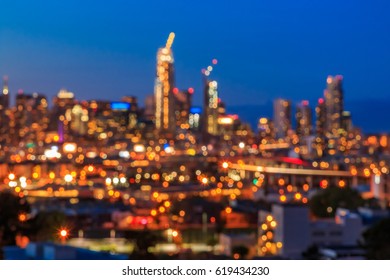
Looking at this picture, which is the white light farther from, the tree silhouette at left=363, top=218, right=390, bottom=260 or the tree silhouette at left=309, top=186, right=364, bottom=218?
the tree silhouette at left=363, top=218, right=390, bottom=260

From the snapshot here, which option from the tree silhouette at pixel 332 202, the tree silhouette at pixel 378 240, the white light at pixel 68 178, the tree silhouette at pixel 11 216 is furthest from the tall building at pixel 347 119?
the white light at pixel 68 178

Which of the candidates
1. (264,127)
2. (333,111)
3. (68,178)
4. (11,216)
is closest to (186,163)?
(68,178)

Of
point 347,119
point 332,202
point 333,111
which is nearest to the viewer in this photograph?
point 347,119

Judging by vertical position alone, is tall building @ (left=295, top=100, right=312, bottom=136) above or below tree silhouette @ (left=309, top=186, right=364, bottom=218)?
above

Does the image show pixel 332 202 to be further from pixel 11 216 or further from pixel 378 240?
pixel 11 216

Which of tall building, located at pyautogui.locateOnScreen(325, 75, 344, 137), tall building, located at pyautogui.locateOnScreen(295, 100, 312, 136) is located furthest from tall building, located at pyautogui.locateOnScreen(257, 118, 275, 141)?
tall building, located at pyautogui.locateOnScreen(325, 75, 344, 137)

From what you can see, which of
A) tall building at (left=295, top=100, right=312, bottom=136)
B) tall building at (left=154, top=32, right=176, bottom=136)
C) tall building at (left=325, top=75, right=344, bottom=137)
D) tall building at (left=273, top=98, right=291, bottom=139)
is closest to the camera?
tall building at (left=154, top=32, right=176, bottom=136)
